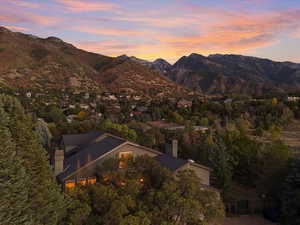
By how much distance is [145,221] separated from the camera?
521 inches

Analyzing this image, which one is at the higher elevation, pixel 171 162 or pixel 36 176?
pixel 36 176

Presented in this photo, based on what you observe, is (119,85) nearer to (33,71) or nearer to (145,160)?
(33,71)

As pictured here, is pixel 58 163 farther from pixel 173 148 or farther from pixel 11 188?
pixel 173 148

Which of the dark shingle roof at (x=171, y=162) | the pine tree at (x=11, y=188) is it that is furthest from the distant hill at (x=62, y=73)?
the pine tree at (x=11, y=188)

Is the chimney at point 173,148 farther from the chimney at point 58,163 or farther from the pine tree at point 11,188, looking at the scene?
the pine tree at point 11,188

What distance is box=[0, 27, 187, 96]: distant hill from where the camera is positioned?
385 feet

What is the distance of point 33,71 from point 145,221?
124592mm

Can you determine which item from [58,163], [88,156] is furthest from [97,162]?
[58,163]

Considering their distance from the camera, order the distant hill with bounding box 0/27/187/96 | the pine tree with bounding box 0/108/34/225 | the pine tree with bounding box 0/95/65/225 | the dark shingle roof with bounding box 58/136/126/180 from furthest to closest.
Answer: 1. the distant hill with bounding box 0/27/187/96
2. the dark shingle roof with bounding box 58/136/126/180
3. the pine tree with bounding box 0/95/65/225
4. the pine tree with bounding box 0/108/34/225

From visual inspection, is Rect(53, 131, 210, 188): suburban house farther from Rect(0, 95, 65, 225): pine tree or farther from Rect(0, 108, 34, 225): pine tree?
Rect(0, 108, 34, 225): pine tree

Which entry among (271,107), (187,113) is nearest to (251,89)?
(271,107)

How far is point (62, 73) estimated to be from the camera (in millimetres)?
132000

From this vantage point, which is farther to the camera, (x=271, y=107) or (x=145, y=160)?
(x=271, y=107)

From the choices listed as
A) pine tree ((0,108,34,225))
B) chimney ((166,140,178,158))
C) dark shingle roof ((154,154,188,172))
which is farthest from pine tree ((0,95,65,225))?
chimney ((166,140,178,158))
